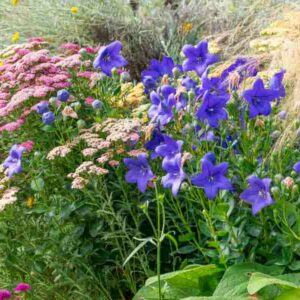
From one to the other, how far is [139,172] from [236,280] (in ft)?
1.86

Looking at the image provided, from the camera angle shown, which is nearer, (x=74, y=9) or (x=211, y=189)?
(x=211, y=189)

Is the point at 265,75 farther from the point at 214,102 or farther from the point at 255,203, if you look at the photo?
the point at 255,203

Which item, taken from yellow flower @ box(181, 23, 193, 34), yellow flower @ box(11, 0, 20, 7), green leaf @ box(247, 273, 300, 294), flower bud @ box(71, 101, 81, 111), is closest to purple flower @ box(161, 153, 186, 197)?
green leaf @ box(247, 273, 300, 294)

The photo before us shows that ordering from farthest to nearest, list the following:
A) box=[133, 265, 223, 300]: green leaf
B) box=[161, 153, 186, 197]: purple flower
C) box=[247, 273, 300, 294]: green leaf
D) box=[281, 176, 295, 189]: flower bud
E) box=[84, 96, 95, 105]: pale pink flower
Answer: box=[84, 96, 95, 105]: pale pink flower → box=[133, 265, 223, 300]: green leaf → box=[161, 153, 186, 197]: purple flower → box=[281, 176, 295, 189]: flower bud → box=[247, 273, 300, 294]: green leaf

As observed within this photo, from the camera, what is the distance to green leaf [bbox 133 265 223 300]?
8.16 feet

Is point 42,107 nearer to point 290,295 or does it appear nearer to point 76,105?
point 76,105

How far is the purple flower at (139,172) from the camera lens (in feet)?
8.59

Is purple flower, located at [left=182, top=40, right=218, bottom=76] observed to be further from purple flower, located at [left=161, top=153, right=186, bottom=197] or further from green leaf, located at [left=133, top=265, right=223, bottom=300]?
green leaf, located at [left=133, top=265, right=223, bottom=300]

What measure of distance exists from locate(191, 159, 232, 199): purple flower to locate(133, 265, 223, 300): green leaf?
0.31m

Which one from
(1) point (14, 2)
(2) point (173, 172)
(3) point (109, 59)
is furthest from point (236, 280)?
(1) point (14, 2)

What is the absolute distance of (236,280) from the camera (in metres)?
2.36

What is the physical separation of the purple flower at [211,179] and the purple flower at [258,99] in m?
0.29

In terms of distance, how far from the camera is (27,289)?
2.70m

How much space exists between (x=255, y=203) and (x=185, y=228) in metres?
0.55
